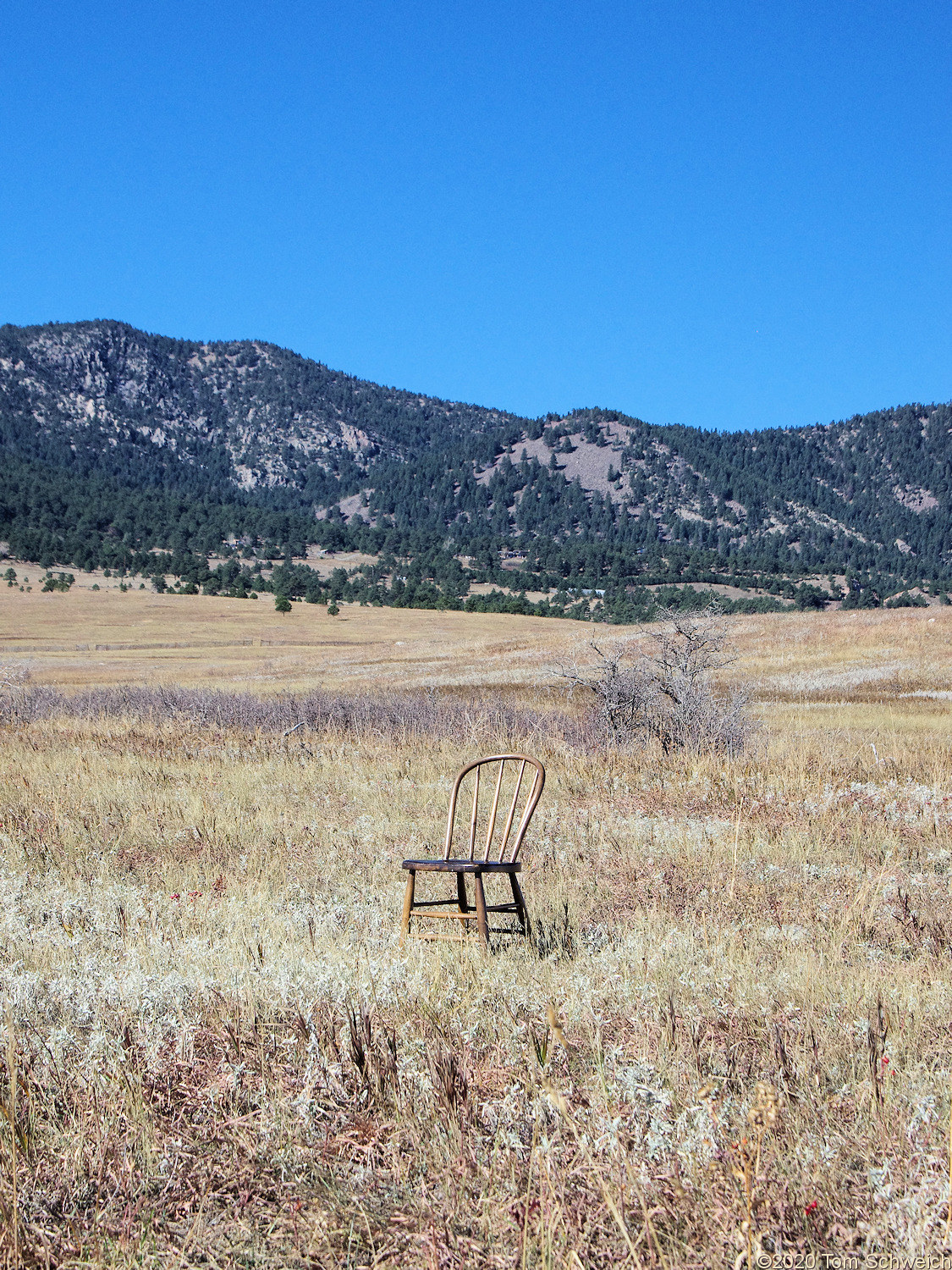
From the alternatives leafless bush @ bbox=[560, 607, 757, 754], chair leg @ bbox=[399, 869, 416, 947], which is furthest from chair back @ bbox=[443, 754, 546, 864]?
leafless bush @ bbox=[560, 607, 757, 754]

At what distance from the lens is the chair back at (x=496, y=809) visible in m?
5.38

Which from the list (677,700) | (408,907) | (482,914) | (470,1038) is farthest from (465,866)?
(677,700)

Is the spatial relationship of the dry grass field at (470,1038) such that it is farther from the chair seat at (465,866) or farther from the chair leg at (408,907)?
the chair seat at (465,866)

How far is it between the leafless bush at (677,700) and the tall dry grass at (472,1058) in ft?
20.6

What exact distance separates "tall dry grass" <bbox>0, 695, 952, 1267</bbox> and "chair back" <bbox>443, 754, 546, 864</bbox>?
0.47 m

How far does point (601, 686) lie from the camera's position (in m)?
15.7

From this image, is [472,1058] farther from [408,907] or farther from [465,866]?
[408,907]

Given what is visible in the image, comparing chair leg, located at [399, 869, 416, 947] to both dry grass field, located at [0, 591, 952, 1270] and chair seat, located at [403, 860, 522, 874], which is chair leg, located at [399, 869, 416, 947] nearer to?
chair seat, located at [403, 860, 522, 874]

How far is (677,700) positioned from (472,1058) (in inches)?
456

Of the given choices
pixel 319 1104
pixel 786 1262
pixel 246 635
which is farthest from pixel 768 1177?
pixel 246 635

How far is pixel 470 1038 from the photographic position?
11.6 feet

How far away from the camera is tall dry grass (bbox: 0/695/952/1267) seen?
2.55 m

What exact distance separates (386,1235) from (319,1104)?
623 millimetres

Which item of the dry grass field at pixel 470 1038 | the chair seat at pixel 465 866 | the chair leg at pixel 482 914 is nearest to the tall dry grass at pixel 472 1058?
the dry grass field at pixel 470 1038
